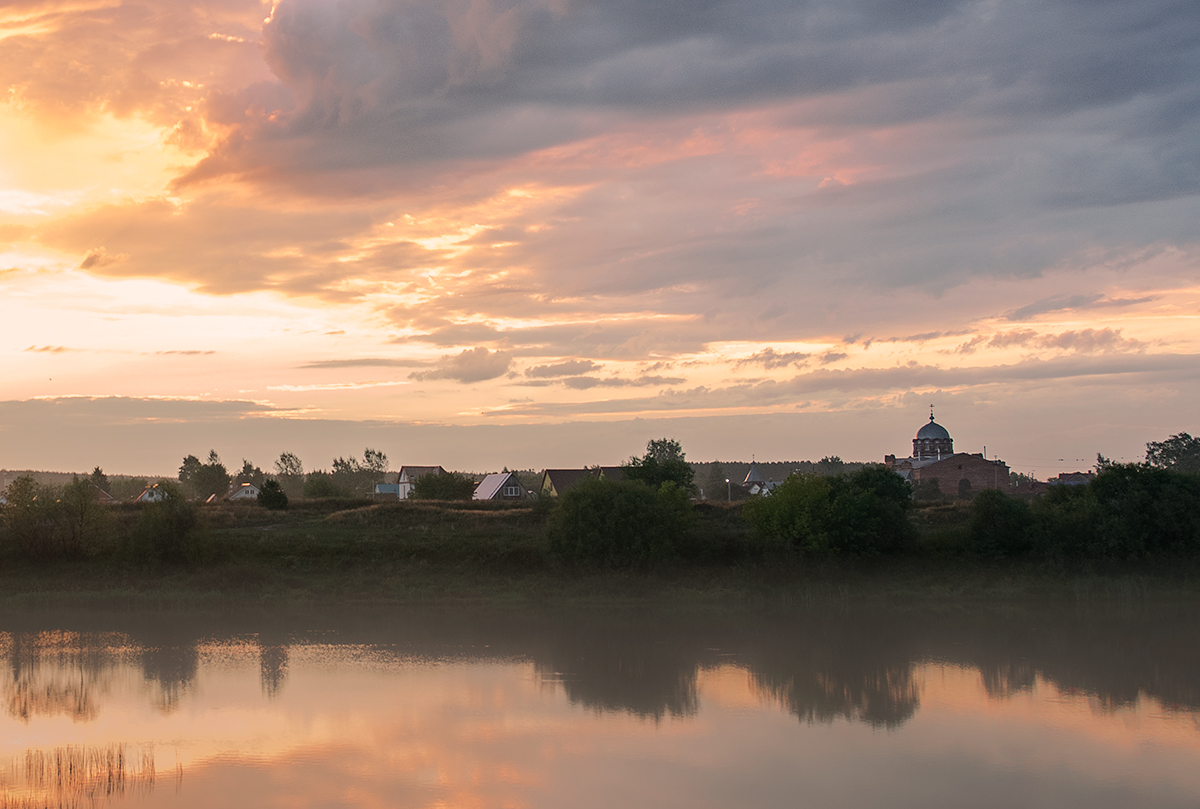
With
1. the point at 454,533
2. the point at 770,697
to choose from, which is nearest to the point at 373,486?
the point at 454,533

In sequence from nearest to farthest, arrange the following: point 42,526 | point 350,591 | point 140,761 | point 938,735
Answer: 1. point 140,761
2. point 938,735
3. point 350,591
4. point 42,526

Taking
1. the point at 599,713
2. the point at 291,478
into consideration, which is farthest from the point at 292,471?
the point at 599,713

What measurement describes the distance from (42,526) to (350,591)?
14.4 m

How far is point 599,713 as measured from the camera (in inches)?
845

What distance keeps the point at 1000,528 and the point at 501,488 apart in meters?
50.3

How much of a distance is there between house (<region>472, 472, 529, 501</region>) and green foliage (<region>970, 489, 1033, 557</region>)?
48.0 m

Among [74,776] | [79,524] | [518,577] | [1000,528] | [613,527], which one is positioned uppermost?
[79,524]

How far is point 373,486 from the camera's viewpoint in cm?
12012

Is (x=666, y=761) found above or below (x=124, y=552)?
below

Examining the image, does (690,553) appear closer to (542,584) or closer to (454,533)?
(542,584)

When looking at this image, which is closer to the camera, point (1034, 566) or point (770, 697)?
point (770, 697)

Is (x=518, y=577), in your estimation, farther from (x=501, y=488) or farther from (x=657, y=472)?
(x=501, y=488)

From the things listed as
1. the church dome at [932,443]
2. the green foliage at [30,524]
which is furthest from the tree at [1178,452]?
the green foliage at [30,524]

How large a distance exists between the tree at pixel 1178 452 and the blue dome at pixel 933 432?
921 inches
